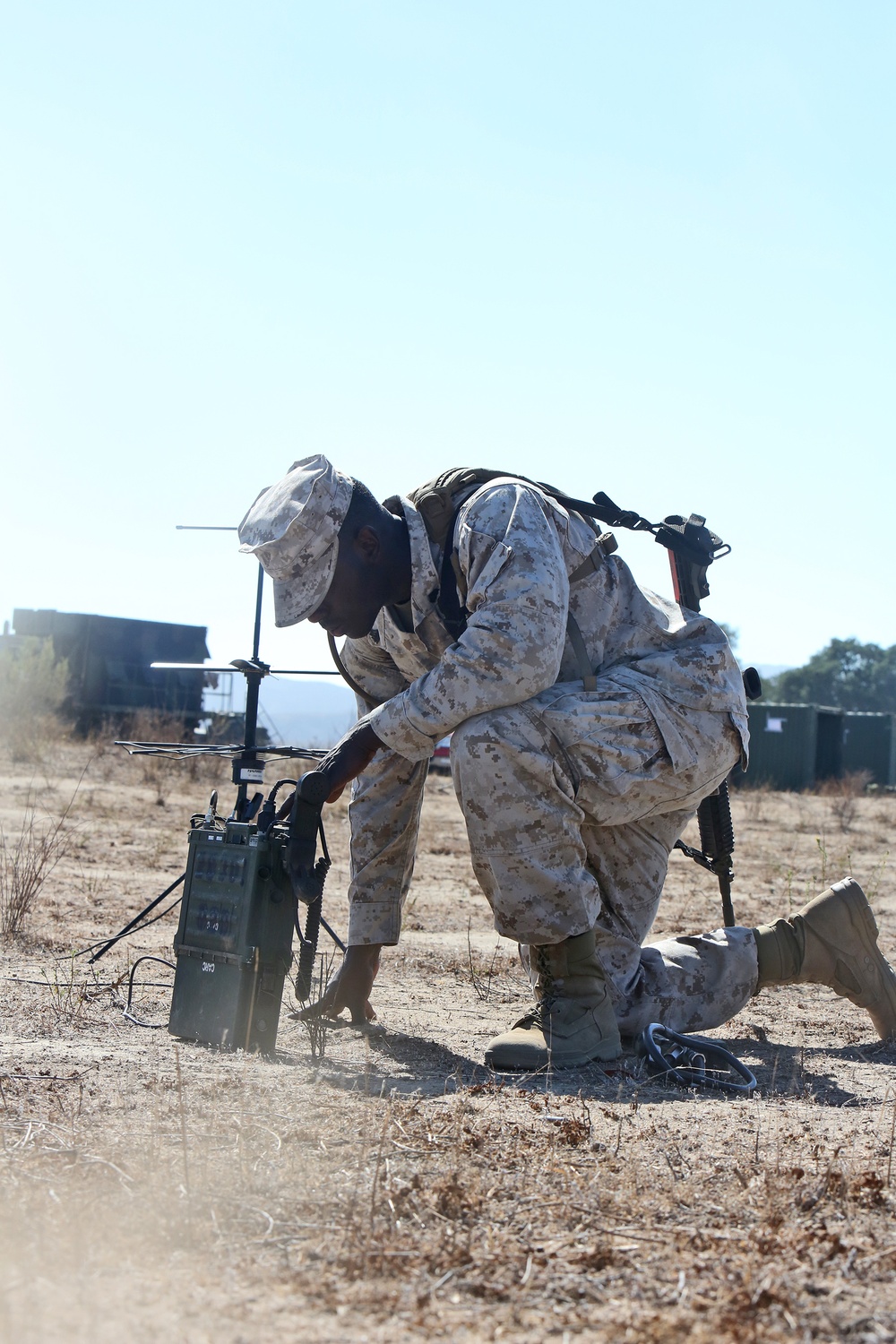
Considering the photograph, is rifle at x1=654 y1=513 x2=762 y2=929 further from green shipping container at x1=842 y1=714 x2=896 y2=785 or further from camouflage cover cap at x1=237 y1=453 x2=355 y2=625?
green shipping container at x1=842 y1=714 x2=896 y2=785

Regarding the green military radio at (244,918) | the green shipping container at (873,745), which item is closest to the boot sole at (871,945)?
the green military radio at (244,918)

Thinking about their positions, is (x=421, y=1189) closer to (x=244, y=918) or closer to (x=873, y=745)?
(x=244, y=918)

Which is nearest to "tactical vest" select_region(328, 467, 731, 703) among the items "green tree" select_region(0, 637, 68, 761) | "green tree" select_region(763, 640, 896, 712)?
"green tree" select_region(0, 637, 68, 761)

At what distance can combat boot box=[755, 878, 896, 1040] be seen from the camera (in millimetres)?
3521

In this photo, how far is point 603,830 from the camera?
348cm

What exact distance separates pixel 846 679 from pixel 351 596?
208ft

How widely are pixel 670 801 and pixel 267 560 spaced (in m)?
1.30

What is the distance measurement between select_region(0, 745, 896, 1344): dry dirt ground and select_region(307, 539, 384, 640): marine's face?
1.13 metres

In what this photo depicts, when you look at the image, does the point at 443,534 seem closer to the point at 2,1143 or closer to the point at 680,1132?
the point at 680,1132

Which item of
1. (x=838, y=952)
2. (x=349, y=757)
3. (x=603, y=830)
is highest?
(x=349, y=757)

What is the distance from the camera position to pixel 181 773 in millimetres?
16438

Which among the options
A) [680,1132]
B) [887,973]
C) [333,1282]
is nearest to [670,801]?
[887,973]

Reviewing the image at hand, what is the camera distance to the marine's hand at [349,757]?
3086 millimetres

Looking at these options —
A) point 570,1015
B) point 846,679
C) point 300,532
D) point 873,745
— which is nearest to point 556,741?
point 570,1015
